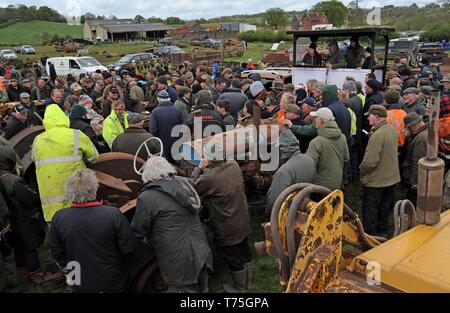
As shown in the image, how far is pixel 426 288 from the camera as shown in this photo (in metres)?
2.20

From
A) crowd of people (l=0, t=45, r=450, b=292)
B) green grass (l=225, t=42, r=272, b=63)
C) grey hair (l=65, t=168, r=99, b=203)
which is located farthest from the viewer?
green grass (l=225, t=42, r=272, b=63)

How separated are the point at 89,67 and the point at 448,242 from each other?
2315cm

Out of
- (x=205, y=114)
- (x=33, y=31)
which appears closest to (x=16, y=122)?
(x=205, y=114)

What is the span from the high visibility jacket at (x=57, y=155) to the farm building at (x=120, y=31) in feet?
235

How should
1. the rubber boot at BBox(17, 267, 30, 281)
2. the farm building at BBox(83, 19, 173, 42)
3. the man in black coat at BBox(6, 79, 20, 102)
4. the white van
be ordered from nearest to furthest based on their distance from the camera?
the rubber boot at BBox(17, 267, 30, 281)
the man in black coat at BBox(6, 79, 20, 102)
the white van
the farm building at BBox(83, 19, 173, 42)

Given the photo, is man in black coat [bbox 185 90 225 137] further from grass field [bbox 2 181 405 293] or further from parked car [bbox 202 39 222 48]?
parked car [bbox 202 39 222 48]

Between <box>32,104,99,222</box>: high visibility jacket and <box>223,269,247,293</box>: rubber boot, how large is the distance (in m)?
2.02

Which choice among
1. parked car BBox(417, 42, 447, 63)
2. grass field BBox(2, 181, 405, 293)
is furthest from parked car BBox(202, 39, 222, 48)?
grass field BBox(2, 181, 405, 293)


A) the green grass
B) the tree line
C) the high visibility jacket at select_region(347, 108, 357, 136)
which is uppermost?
the tree line

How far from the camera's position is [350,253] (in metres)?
2.74

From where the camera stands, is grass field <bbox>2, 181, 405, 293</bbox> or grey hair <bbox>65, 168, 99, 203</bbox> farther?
grass field <bbox>2, 181, 405, 293</bbox>

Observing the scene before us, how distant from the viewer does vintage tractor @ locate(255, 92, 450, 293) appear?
2.29m

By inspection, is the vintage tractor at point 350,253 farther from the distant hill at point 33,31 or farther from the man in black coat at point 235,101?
the distant hill at point 33,31
